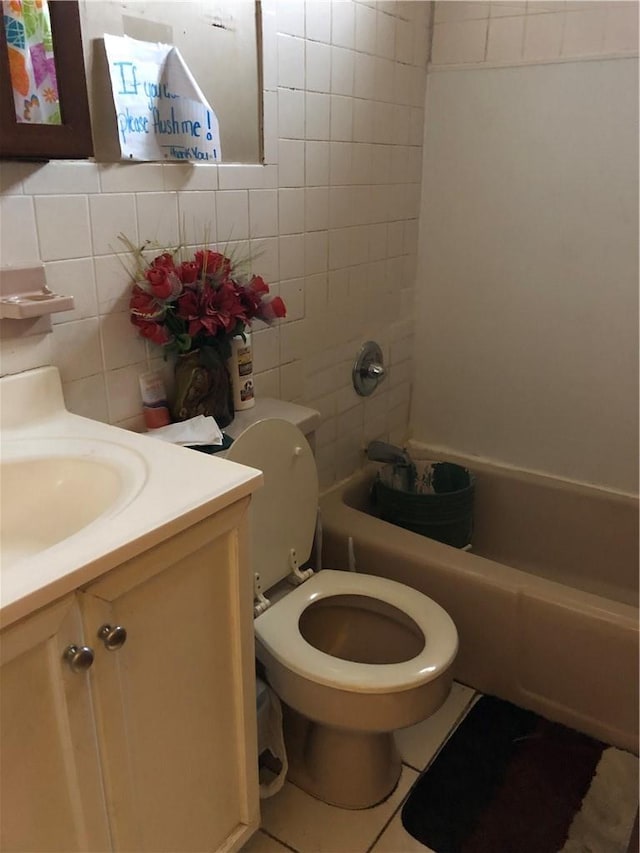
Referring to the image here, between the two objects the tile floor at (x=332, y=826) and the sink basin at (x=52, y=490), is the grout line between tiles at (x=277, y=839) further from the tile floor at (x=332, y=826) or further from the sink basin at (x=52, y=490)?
the sink basin at (x=52, y=490)

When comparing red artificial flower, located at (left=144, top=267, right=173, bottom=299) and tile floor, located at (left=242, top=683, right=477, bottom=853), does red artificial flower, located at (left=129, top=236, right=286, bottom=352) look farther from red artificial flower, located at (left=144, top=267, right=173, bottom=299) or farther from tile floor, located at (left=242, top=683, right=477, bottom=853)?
tile floor, located at (left=242, top=683, right=477, bottom=853)

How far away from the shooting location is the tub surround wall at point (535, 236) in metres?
1.95

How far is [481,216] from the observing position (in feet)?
7.20

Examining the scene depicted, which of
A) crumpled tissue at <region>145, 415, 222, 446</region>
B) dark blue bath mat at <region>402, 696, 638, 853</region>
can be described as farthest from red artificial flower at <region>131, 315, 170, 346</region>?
dark blue bath mat at <region>402, 696, 638, 853</region>

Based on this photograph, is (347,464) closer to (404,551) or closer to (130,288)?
(404,551)

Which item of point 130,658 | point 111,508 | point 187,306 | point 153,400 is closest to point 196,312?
point 187,306

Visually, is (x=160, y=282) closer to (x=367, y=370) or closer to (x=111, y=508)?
(x=111, y=508)

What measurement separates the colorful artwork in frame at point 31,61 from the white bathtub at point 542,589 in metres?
1.26

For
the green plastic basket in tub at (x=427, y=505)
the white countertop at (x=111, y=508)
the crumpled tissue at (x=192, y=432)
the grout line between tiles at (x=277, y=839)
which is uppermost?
the white countertop at (x=111, y=508)

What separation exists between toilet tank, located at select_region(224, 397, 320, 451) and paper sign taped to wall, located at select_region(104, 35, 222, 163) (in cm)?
56

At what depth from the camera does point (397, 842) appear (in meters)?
1.47

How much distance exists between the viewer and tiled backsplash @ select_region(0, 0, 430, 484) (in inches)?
50.6

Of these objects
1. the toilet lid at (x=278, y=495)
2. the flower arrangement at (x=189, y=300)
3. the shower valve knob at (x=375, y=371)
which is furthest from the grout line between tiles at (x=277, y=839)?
the shower valve knob at (x=375, y=371)

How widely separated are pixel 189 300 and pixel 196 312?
0.03 metres
